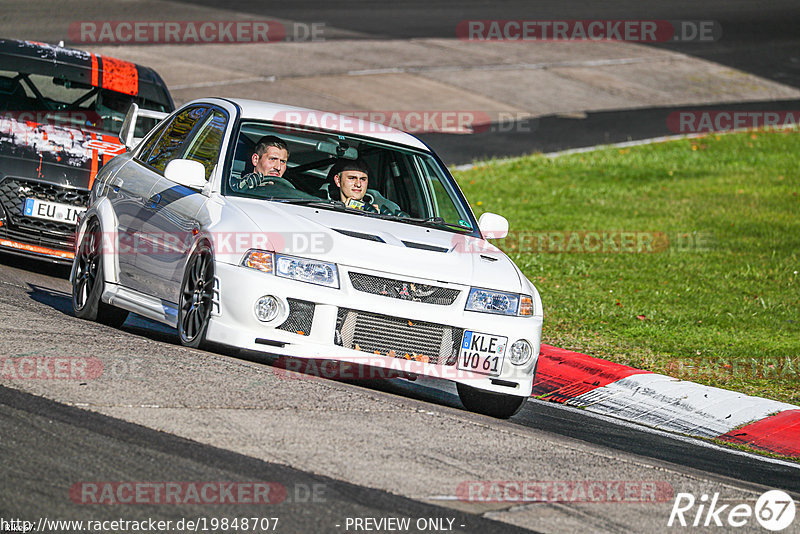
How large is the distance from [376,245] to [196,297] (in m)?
1.10

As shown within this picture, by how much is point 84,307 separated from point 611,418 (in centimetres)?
376

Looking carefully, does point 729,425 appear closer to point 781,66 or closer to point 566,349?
point 566,349

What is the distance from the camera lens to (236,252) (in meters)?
7.12

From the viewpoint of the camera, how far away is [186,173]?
7.64 meters

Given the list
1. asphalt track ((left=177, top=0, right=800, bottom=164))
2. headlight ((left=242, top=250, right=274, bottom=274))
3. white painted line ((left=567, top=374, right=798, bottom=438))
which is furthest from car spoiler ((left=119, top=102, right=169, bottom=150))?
asphalt track ((left=177, top=0, right=800, bottom=164))

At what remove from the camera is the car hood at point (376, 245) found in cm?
716

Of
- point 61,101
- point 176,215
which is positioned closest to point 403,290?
point 176,215

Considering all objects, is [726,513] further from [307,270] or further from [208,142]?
[208,142]

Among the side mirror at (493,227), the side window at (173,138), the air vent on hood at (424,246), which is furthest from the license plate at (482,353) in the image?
the side window at (173,138)

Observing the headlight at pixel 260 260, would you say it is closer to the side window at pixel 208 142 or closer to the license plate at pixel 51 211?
the side window at pixel 208 142

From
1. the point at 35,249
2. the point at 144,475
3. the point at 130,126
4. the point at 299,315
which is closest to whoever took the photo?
the point at 144,475

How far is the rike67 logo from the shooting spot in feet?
18.8

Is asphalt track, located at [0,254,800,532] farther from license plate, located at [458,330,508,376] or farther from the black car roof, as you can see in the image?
the black car roof

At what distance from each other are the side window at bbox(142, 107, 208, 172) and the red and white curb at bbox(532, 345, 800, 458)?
320cm
